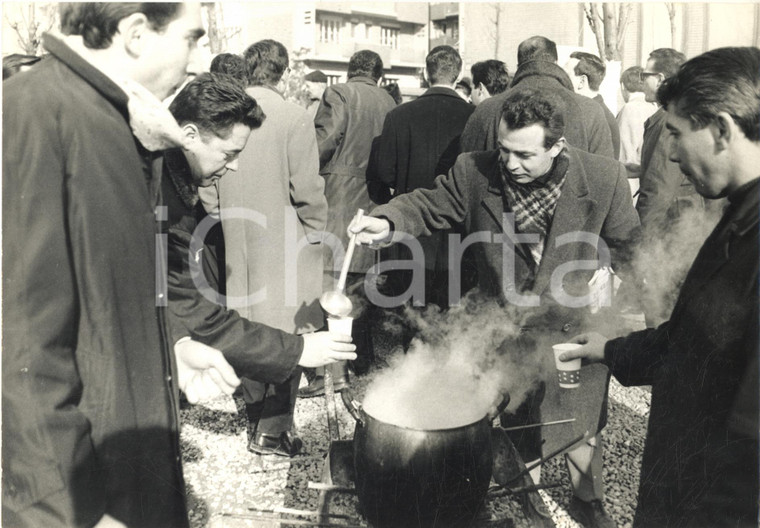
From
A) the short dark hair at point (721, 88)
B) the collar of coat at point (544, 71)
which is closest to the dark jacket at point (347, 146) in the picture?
the collar of coat at point (544, 71)

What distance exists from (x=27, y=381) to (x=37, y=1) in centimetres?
146

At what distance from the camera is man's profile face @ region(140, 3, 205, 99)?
5.60 ft

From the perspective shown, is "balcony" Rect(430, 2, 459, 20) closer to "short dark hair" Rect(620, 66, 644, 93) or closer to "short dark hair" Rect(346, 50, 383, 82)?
"short dark hair" Rect(620, 66, 644, 93)

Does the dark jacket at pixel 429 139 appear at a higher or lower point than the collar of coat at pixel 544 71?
lower

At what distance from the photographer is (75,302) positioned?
60.5 inches

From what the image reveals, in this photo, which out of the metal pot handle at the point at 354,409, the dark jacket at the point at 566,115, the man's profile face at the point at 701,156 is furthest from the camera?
the dark jacket at the point at 566,115

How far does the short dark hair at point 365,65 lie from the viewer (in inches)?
199

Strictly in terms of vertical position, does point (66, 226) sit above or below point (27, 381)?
above

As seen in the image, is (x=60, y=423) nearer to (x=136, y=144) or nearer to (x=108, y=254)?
(x=108, y=254)

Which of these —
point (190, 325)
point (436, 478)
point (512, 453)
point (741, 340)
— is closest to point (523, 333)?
point (512, 453)

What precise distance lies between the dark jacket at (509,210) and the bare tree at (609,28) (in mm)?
3766

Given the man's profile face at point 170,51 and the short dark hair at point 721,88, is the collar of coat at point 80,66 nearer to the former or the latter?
the man's profile face at point 170,51

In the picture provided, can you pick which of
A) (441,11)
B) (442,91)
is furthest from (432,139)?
(441,11)

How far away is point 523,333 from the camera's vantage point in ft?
10.5
